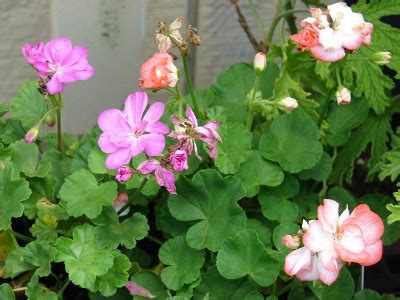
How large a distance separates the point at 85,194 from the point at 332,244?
0.40 meters

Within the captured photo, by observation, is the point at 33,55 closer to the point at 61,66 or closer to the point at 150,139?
the point at 61,66

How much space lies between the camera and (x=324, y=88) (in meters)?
1.30

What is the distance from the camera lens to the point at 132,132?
3.35 ft

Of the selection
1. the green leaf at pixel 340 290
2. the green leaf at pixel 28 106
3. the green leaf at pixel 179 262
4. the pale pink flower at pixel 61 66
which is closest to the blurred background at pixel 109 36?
the green leaf at pixel 28 106

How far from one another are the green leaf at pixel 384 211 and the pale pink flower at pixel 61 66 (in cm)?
49

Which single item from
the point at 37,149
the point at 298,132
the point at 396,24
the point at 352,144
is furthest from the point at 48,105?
the point at 396,24

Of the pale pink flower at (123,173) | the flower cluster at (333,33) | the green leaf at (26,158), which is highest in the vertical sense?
the flower cluster at (333,33)

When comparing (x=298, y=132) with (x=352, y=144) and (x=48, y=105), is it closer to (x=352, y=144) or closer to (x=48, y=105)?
(x=352, y=144)

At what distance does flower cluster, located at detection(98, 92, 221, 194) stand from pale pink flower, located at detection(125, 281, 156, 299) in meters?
0.18

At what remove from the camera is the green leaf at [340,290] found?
109 cm

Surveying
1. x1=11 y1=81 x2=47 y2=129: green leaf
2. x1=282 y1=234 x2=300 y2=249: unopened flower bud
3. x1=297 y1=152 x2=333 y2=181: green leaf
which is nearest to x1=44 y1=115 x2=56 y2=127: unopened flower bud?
x1=11 y1=81 x2=47 y2=129: green leaf

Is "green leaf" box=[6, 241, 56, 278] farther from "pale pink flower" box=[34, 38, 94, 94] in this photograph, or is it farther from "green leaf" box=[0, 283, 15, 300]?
"pale pink flower" box=[34, 38, 94, 94]

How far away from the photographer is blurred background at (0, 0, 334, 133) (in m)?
1.59

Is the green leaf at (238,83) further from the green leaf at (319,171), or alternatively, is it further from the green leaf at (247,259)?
the green leaf at (247,259)
